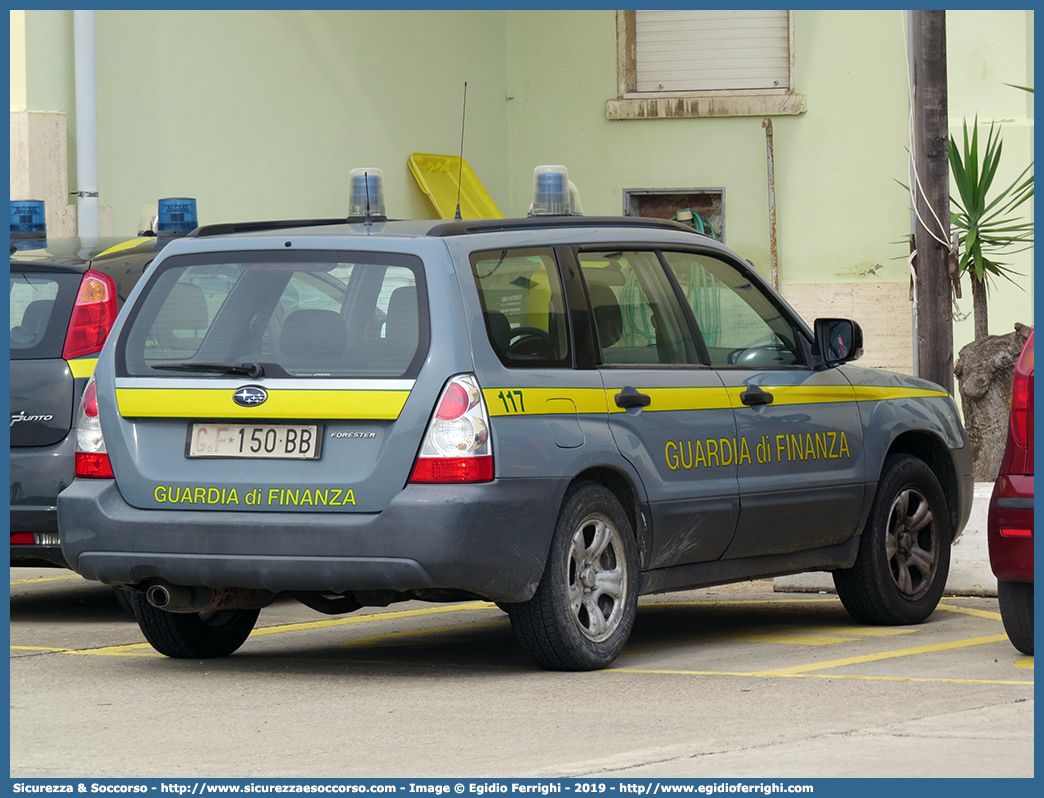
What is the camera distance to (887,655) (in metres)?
7.35

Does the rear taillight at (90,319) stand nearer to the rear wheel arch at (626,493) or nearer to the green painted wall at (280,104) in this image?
the rear wheel arch at (626,493)

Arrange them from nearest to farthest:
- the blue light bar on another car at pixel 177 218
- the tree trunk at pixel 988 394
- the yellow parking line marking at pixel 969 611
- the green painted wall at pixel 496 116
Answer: the yellow parking line marking at pixel 969 611
the blue light bar on another car at pixel 177 218
the tree trunk at pixel 988 394
the green painted wall at pixel 496 116

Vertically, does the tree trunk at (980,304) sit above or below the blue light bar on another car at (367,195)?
below

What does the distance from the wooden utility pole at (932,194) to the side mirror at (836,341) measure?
10.2 ft

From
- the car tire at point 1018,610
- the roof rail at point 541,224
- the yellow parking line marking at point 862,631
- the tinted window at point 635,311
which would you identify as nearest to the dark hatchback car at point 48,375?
the roof rail at point 541,224

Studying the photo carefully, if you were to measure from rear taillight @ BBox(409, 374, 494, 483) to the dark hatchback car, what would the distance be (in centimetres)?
253

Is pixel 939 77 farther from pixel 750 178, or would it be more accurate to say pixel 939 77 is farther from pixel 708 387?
pixel 750 178

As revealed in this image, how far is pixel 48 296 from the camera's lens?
8594 millimetres

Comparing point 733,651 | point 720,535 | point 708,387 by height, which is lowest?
point 733,651

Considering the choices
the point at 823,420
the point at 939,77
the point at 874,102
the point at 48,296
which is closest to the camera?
the point at 823,420

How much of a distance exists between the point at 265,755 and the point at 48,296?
3.92 m

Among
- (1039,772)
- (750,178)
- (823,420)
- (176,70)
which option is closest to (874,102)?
(750,178)

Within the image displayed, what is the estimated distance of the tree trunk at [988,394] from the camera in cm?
1228

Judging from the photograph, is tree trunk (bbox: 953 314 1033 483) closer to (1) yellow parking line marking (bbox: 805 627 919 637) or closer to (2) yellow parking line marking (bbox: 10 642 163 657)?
(1) yellow parking line marking (bbox: 805 627 919 637)
